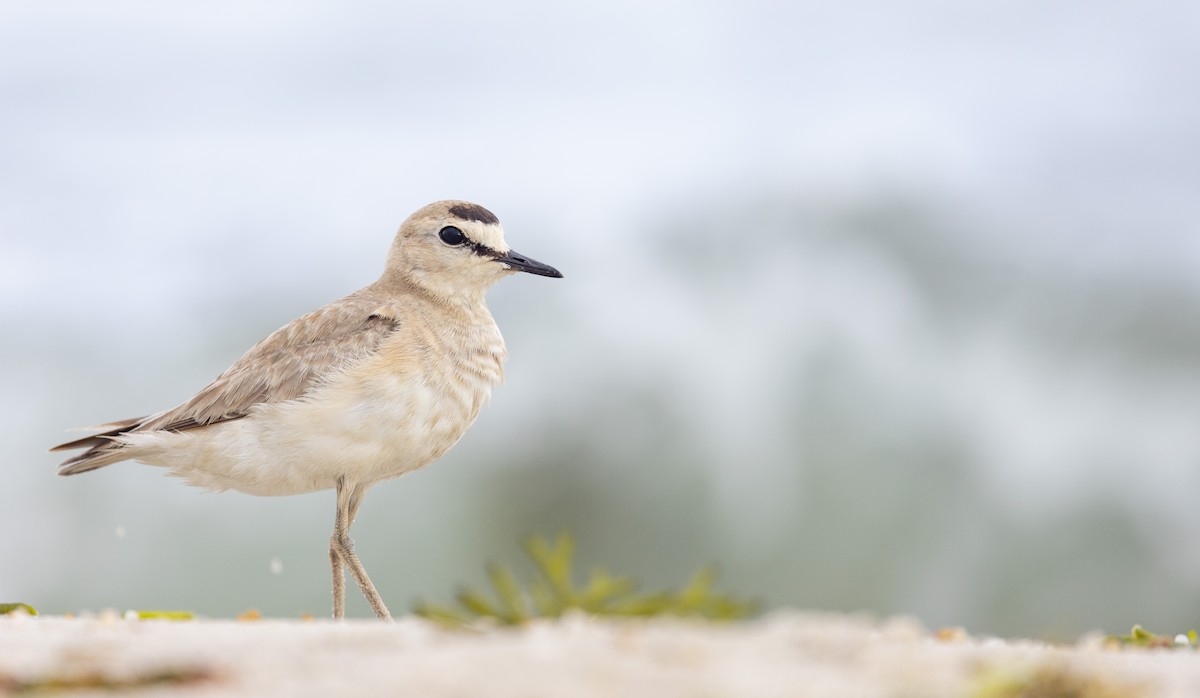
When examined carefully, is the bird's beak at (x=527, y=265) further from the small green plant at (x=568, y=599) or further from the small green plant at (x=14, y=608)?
the small green plant at (x=568, y=599)

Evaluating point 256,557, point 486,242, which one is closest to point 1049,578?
point 256,557

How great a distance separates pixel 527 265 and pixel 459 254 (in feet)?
1.43

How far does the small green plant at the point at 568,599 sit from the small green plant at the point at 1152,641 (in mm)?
2203

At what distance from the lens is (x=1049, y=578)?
90.2 ft

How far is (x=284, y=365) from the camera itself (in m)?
7.07

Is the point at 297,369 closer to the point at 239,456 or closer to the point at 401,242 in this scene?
the point at 239,456

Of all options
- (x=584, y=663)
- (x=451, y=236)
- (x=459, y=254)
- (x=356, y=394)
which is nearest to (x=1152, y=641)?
(x=584, y=663)

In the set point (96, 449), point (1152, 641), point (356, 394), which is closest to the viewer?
point (1152, 641)

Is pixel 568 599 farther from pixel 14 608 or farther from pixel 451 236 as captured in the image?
pixel 451 236

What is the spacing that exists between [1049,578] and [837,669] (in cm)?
2662

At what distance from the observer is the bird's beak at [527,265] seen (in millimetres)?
7656

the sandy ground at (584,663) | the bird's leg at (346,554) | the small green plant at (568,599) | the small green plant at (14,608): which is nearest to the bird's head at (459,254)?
the bird's leg at (346,554)

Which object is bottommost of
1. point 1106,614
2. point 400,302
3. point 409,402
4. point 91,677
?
point 1106,614

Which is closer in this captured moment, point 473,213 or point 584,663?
point 584,663
